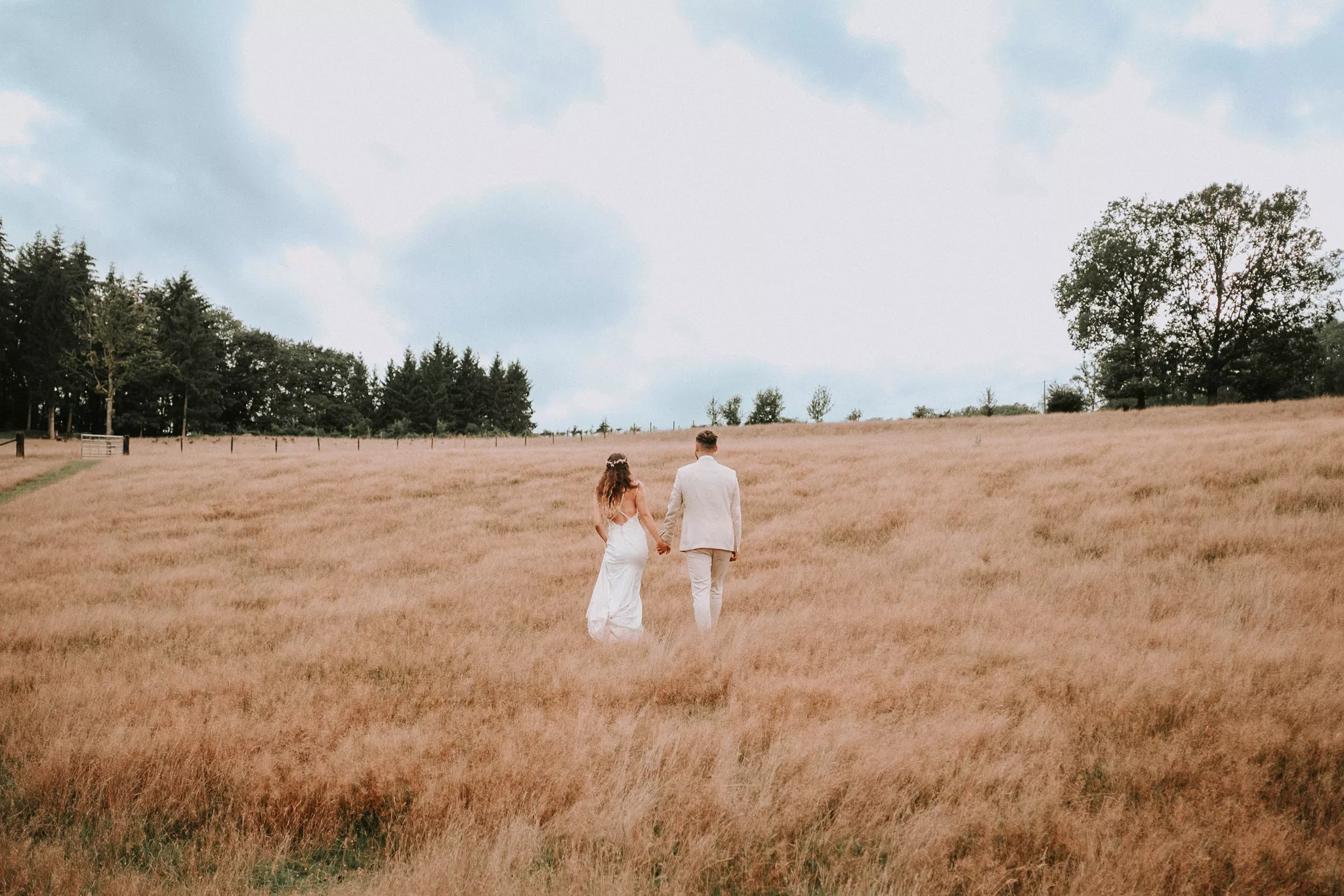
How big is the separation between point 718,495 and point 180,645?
Result: 276 inches

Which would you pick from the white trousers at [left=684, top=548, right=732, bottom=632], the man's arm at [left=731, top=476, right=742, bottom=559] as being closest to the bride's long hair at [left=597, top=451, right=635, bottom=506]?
the white trousers at [left=684, top=548, right=732, bottom=632]

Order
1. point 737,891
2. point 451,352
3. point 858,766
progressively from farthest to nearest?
point 451,352 → point 858,766 → point 737,891

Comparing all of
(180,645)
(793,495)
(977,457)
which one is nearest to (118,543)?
(180,645)

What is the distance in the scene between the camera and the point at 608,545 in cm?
805

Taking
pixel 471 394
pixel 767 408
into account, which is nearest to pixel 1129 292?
pixel 767 408

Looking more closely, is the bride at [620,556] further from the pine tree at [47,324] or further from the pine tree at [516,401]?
the pine tree at [516,401]

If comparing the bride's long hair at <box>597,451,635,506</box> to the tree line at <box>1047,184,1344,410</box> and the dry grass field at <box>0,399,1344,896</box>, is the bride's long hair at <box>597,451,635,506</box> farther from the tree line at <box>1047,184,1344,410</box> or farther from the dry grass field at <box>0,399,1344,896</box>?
the tree line at <box>1047,184,1344,410</box>

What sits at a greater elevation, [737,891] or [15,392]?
[15,392]

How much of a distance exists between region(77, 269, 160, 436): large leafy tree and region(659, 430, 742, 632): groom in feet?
230

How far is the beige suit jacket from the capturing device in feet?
25.6

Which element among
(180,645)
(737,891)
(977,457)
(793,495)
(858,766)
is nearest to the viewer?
(737,891)

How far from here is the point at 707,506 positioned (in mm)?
7832

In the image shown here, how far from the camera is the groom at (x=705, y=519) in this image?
7.81 meters

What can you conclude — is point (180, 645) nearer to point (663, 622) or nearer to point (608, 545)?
point (608, 545)
